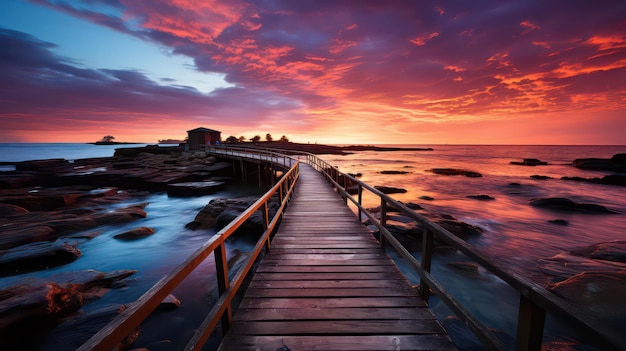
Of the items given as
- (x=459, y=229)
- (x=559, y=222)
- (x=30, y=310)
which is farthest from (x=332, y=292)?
(x=559, y=222)

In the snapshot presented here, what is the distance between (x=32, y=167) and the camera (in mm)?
32719

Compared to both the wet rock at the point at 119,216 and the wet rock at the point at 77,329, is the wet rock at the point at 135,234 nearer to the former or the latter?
the wet rock at the point at 119,216

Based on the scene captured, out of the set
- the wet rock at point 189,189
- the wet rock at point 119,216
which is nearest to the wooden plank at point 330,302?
the wet rock at point 119,216

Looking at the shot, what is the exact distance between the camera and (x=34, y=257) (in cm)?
768

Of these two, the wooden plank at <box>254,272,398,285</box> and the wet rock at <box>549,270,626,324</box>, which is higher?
the wooden plank at <box>254,272,398,285</box>

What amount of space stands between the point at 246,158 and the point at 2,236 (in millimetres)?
18840

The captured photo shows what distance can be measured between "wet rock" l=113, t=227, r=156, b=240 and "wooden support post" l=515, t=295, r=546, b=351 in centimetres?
1295

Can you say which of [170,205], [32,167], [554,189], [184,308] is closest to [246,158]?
[170,205]

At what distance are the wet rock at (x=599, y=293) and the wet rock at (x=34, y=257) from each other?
571 inches

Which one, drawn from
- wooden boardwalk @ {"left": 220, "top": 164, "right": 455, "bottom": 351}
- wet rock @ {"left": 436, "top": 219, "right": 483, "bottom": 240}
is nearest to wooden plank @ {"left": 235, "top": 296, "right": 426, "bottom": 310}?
wooden boardwalk @ {"left": 220, "top": 164, "right": 455, "bottom": 351}

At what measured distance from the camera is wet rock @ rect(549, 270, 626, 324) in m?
5.35

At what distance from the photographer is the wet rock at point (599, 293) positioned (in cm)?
535

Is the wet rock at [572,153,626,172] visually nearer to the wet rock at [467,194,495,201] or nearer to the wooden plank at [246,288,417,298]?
the wet rock at [467,194,495,201]

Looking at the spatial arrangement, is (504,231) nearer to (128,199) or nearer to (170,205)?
(170,205)
